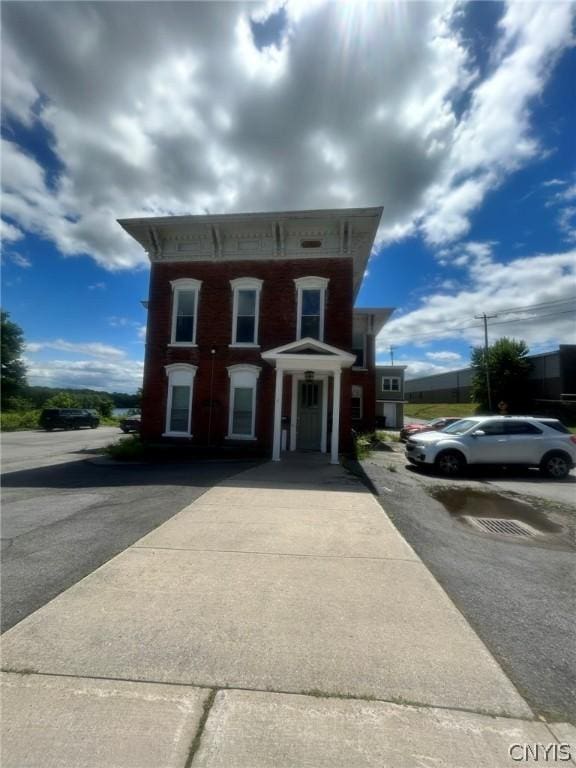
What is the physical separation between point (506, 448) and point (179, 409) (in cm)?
1097

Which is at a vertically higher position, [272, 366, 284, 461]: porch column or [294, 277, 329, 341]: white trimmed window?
[294, 277, 329, 341]: white trimmed window

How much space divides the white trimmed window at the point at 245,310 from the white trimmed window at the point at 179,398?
215 centimetres

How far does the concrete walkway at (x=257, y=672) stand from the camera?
1.74 metres

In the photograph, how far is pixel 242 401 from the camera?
1302cm

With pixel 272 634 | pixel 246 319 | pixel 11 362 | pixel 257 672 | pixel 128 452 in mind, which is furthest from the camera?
pixel 11 362

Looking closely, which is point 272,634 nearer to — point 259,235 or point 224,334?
point 224,334

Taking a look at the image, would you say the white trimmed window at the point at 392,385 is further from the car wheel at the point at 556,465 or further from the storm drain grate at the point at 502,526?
the storm drain grate at the point at 502,526

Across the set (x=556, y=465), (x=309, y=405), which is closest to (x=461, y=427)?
(x=556, y=465)

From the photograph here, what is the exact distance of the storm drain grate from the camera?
519 cm

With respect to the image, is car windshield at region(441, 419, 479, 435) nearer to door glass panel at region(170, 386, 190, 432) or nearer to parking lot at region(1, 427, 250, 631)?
parking lot at region(1, 427, 250, 631)

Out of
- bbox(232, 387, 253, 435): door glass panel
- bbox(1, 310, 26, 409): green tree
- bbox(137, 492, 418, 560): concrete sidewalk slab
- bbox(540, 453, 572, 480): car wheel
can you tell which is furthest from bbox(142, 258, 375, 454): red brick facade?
bbox(1, 310, 26, 409): green tree

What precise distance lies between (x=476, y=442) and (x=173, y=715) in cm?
961

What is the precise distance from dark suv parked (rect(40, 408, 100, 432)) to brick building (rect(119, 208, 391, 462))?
21378 mm

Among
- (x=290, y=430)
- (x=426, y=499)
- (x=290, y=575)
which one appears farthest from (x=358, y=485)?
(x=290, y=430)
